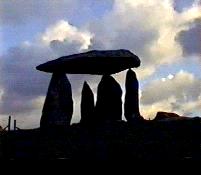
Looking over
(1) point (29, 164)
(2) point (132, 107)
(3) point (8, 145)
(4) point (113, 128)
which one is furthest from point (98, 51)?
(1) point (29, 164)

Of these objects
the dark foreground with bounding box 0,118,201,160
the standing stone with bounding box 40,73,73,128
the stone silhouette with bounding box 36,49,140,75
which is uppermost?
the stone silhouette with bounding box 36,49,140,75

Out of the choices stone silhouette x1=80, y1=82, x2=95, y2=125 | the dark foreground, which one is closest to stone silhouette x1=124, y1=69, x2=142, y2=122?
stone silhouette x1=80, y1=82, x2=95, y2=125

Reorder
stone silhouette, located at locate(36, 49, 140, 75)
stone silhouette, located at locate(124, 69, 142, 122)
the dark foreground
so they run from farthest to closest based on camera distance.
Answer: stone silhouette, located at locate(124, 69, 142, 122) → stone silhouette, located at locate(36, 49, 140, 75) → the dark foreground

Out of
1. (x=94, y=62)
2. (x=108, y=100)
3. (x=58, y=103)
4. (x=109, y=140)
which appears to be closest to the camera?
(x=109, y=140)

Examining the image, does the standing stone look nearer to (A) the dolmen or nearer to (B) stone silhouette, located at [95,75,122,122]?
(A) the dolmen

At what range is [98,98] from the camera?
72.5 feet

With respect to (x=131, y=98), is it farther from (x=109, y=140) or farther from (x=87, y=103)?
(x=109, y=140)

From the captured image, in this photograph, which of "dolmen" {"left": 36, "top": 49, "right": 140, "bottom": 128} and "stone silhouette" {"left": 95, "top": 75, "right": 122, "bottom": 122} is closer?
"dolmen" {"left": 36, "top": 49, "right": 140, "bottom": 128}

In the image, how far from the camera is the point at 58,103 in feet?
70.1

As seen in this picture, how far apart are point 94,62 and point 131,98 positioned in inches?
90.8

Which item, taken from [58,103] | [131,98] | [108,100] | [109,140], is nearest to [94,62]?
[108,100]

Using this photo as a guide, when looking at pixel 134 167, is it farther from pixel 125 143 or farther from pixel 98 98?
pixel 98 98

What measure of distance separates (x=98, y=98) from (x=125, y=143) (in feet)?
15.2

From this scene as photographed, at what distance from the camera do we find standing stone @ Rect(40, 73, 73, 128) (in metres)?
21.1
